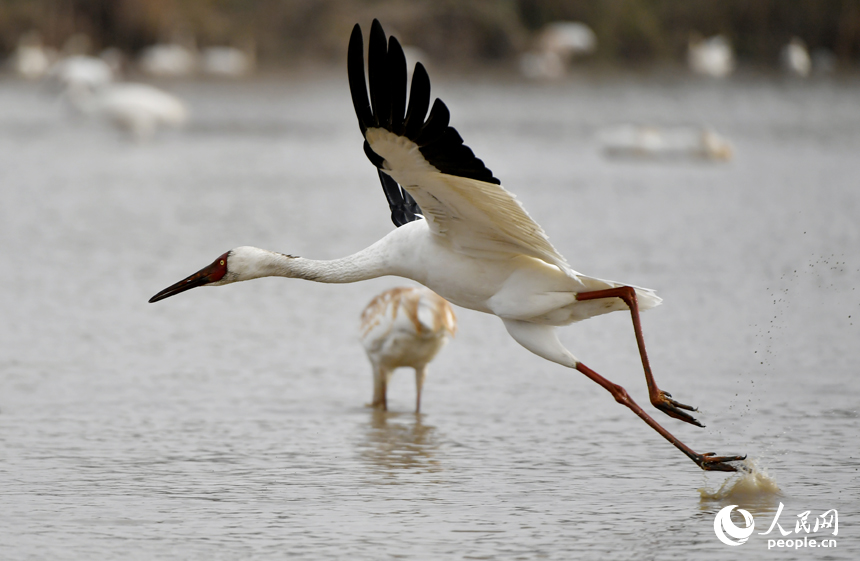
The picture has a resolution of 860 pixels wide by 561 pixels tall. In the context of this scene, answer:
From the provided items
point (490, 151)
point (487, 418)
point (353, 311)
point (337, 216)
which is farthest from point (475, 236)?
point (490, 151)

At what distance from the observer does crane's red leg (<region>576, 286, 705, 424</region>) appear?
6.10 metres

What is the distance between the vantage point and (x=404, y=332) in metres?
7.52

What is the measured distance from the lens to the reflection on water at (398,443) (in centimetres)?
658

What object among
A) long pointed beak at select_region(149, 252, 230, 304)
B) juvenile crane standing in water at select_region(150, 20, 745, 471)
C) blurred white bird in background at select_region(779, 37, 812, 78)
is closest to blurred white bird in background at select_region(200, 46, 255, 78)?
blurred white bird in background at select_region(779, 37, 812, 78)

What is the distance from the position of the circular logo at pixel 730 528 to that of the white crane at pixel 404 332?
2294 millimetres

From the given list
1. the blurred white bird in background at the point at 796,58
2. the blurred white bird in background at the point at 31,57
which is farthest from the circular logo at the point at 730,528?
the blurred white bird in background at the point at 31,57

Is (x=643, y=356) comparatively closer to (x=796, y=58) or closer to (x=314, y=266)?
(x=314, y=266)

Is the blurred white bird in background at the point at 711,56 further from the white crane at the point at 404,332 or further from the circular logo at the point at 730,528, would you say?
the circular logo at the point at 730,528

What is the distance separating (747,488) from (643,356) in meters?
0.74

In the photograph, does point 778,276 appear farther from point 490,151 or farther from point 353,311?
point 490,151

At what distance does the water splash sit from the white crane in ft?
6.62

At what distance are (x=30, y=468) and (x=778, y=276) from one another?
7.01 metres

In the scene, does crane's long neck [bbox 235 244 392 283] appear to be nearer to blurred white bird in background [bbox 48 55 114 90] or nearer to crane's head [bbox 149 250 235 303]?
crane's head [bbox 149 250 235 303]

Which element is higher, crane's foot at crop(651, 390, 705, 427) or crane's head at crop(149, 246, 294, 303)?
A: crane's head at crop(149, 246, 294, 303)
